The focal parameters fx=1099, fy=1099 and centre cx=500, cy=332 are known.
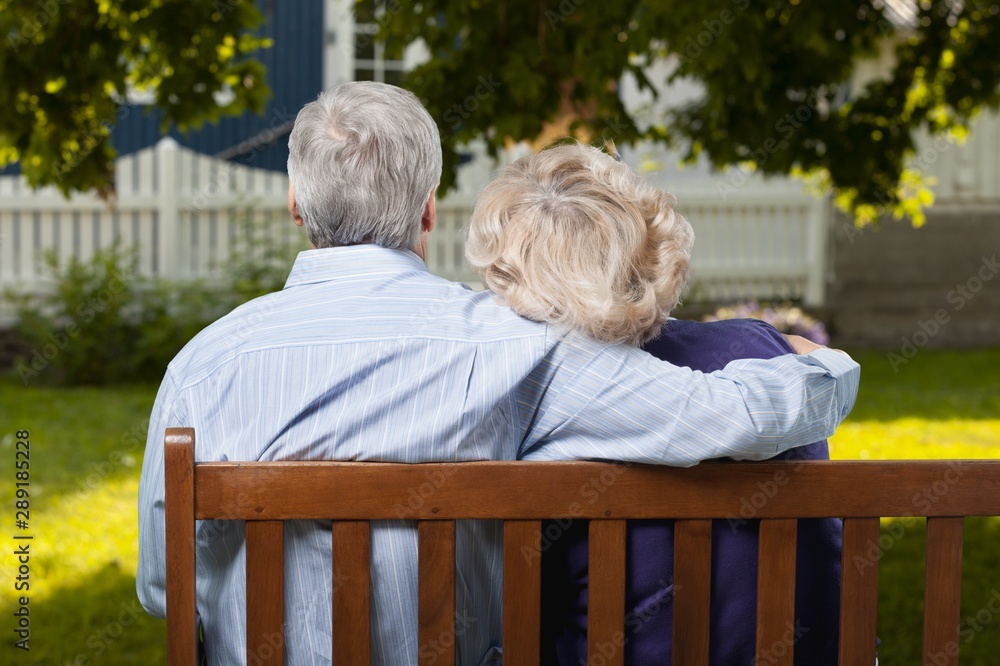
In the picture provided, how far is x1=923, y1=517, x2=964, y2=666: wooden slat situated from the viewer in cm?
173

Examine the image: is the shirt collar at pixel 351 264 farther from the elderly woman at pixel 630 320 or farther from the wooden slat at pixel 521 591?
the wooden slat at pixel 521 591

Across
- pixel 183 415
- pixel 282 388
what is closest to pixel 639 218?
pixel 282 388

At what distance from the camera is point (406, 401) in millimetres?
1635

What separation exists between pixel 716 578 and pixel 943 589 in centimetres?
35

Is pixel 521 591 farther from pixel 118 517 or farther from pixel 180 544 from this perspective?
pixel 118 517

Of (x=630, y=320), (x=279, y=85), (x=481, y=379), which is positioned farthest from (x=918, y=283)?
(x=481, y=379)

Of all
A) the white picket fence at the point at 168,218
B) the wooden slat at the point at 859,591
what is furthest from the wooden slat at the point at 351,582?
the white picket fence at the point at 168,218

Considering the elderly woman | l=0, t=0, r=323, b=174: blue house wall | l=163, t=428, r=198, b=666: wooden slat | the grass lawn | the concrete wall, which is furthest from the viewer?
the concrete wall

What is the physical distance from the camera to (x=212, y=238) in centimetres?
975

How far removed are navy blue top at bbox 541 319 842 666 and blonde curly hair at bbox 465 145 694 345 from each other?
0.48 ft

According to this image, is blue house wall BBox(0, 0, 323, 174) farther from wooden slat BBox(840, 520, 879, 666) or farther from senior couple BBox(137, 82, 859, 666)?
wooden slat BBox(840, 520, 879, 666)

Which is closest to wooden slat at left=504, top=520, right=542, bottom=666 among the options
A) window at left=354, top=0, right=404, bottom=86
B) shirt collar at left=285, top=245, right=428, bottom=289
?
shirt collar at left=285, top=245, right=428, bottom=289

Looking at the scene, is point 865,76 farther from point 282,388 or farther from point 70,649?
point 282,388

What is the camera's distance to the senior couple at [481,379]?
164cm
